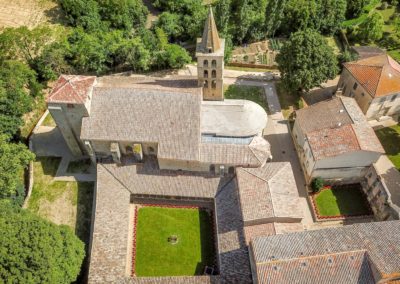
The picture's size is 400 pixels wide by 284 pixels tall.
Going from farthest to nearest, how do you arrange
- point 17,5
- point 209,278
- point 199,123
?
point 17,5
point 199,123
point 209,278

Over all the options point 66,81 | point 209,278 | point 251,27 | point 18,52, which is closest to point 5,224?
point 66,81

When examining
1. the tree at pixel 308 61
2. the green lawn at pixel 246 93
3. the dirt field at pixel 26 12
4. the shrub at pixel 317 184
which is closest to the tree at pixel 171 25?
the green lawn at pixel 246 93

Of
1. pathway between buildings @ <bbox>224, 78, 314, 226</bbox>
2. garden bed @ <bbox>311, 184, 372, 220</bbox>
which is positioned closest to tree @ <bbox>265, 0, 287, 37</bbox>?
pathway between buildings @ <bbox>224, 78, 314, 226</bbox>

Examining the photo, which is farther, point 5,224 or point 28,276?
point 5,224

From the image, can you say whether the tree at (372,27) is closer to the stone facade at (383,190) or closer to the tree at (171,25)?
the stone facade at (383,190)

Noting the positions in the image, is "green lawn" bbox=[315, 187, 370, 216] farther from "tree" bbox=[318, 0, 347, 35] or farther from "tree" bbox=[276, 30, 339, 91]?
"tree" bbox=[318, 0, 347, 35]

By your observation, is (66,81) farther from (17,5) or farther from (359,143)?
(17,5)
